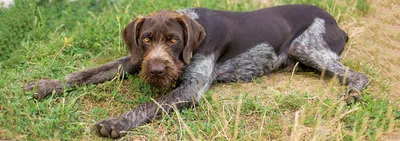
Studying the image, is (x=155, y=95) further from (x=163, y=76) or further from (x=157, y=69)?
(x=157, y=69)

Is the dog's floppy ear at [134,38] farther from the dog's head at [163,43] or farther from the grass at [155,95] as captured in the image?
the grass at [155,95]

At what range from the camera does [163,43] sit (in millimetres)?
5926

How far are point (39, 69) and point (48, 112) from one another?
3.94ft

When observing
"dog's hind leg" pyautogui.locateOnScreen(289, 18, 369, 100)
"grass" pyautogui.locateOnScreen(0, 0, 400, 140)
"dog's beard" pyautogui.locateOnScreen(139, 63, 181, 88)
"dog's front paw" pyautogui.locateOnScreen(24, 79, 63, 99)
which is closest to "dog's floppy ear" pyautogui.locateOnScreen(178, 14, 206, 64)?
"dog's beard" pyautogui.locateOnScreen(139, 63, 181, 88)

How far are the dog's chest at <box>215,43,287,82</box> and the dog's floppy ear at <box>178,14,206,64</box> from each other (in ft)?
2.50

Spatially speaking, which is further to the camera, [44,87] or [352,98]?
A: [352,98]

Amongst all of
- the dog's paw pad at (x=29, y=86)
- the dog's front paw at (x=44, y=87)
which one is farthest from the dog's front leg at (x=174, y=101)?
the dog's paw pad at (x=29, y=86)

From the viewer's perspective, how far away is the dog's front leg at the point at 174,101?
5.48m

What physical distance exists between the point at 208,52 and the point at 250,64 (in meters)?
0.74

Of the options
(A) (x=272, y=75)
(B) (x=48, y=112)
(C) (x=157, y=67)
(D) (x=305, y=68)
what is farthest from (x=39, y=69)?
(D) (x=305, y=68)

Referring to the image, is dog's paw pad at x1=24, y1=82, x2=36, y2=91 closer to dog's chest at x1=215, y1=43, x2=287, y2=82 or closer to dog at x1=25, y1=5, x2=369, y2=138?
dog at x1=25, y1=5, x2=369, y2=138

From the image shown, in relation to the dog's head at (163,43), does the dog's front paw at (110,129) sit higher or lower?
lower

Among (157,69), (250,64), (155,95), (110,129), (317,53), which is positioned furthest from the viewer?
(317,53)

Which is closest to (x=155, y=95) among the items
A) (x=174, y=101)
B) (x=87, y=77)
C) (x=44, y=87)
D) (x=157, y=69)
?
(x=174, y=101)
